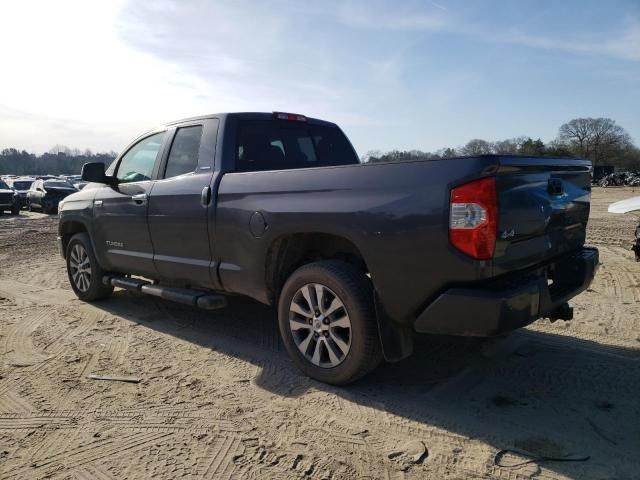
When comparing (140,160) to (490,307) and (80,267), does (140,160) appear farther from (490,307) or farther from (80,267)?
(490,307)

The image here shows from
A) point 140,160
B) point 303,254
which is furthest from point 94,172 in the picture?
point 303,254

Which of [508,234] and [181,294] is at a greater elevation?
[508,234]

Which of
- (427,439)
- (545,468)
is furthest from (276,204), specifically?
(545,468)

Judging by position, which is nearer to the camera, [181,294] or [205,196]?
[205,196]

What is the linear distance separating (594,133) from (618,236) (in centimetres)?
7117

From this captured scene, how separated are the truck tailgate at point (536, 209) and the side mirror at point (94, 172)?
418 centimetres

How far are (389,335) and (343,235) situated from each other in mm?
709

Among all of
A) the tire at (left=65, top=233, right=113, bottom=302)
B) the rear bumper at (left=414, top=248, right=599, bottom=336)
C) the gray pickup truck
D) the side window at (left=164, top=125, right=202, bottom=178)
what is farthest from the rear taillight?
the tire at (left=65, top=233, right=113, bottom=302)

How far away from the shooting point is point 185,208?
14.1ft

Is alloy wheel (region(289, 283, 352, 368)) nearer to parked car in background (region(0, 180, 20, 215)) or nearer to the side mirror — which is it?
the side mirror

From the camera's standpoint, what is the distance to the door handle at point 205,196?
161 inches

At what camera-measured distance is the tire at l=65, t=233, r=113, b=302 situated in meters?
5.80

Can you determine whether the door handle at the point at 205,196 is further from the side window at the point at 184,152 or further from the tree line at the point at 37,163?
the tree line at the point at 37,163

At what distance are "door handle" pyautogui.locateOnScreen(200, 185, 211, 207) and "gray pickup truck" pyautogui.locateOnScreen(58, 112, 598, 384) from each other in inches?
1.1
